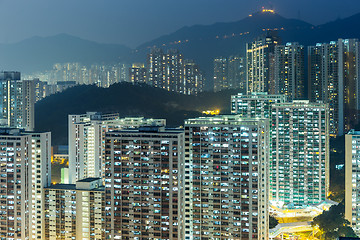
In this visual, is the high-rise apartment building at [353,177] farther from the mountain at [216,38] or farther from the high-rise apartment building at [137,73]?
the high-rise apartment building at [137,73]

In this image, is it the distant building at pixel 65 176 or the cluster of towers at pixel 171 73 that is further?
the cluster of towers at pixel 171 73

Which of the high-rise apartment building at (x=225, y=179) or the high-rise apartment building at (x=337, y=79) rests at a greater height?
the high-rise apartment building at (x=337, y=79)

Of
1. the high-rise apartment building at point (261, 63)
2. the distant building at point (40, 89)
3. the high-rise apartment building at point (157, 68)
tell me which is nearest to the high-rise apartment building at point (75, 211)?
the high-rise apartment building at point (157, 68)

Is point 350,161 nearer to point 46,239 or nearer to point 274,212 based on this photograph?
point 274,212

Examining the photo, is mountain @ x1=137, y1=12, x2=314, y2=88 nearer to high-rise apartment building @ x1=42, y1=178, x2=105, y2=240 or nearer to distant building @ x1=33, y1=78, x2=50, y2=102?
distant building @ x1=33, y1=78, x2=50, y2=102

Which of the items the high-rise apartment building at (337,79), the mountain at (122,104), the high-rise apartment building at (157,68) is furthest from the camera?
the high-rise apartment building at (157,68)

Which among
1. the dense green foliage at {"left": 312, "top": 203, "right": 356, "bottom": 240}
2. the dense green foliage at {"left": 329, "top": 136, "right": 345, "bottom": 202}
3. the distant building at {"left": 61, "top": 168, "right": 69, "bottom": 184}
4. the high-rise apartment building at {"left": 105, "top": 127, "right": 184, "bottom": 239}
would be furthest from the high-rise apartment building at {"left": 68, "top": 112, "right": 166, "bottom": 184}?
the high-rise apartment building at {"left": 105, "top": 127, "right": 184, "bottom": 239}
